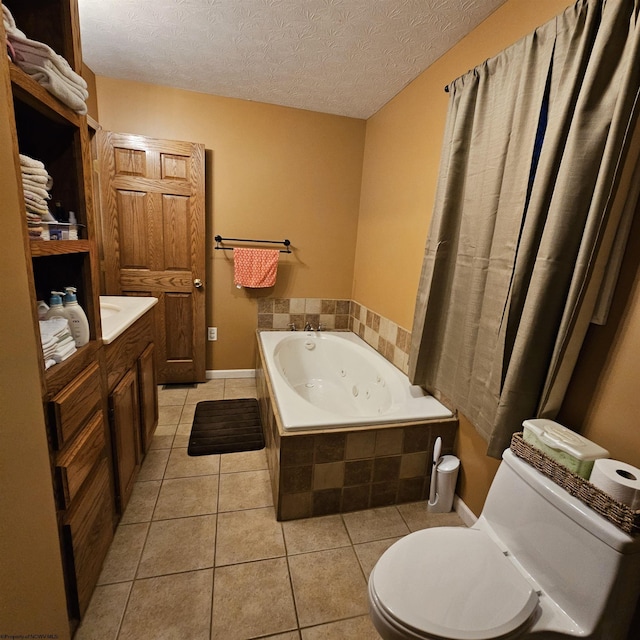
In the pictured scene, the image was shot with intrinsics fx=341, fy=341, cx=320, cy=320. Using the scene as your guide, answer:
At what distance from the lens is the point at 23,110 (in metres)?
1.03

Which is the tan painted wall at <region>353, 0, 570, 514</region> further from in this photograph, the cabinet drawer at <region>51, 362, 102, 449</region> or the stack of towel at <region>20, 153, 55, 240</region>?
the stack of towel at <region>20, 153, 55, 240</region>

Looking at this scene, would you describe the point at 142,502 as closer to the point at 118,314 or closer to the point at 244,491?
the point at 244,491

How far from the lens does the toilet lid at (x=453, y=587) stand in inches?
34.2

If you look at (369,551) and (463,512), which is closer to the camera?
(369,551)

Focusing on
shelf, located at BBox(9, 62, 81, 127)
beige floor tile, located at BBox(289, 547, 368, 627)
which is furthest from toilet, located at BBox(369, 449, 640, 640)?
shelf, located at BBox(9, 62, 81, 127)

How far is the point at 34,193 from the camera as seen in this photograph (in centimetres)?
92

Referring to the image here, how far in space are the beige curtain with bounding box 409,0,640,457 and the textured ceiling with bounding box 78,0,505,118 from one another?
40 centimetres

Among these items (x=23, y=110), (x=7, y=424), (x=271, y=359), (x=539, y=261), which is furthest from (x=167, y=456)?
(x=539, y=261)

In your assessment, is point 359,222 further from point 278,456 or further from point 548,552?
point 548,552

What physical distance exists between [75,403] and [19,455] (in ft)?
0.94

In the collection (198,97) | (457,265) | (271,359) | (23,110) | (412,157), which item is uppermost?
(198,97)

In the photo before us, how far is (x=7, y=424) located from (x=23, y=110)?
931 mm

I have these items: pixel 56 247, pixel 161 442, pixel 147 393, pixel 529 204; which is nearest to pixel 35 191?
pixel 56 247

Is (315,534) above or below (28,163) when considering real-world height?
below
